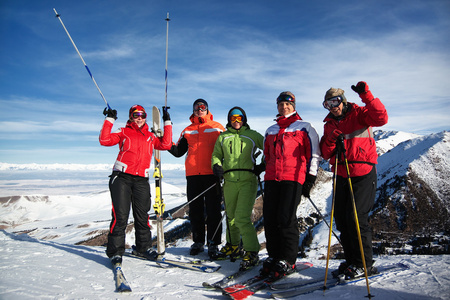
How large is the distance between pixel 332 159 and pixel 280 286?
2.31 meters

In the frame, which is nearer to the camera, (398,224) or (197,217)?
(197,217)

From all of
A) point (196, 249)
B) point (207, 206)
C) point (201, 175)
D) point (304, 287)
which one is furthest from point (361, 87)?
point (196, 249)

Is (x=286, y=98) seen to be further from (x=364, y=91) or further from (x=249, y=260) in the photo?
(x=249, y=260)

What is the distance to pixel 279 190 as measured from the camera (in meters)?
4.81

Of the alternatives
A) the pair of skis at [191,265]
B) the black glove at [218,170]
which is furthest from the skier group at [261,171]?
the pair of skis at [191,265]

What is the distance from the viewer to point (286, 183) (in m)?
4.68

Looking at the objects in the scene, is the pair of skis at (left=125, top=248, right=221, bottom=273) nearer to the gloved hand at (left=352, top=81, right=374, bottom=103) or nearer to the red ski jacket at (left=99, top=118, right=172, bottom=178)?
the red ski jacket at (left=99, top=118, right=172, bottom=178)

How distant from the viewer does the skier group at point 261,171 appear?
4.34 meters

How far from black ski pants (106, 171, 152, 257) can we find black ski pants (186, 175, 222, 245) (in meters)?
1.18

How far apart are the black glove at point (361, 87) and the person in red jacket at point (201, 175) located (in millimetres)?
3410

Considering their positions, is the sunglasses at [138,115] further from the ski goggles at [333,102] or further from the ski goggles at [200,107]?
the ski goggles at [333,102]

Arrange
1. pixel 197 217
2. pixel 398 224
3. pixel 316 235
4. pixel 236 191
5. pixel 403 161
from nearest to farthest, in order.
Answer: pixel 236 191
pixel 197 217
pixel 316 235
pixel 398 224
pixel 403 161

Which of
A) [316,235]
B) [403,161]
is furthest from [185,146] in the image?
[403,161]

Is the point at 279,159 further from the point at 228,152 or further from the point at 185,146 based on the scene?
the point at 185,146
